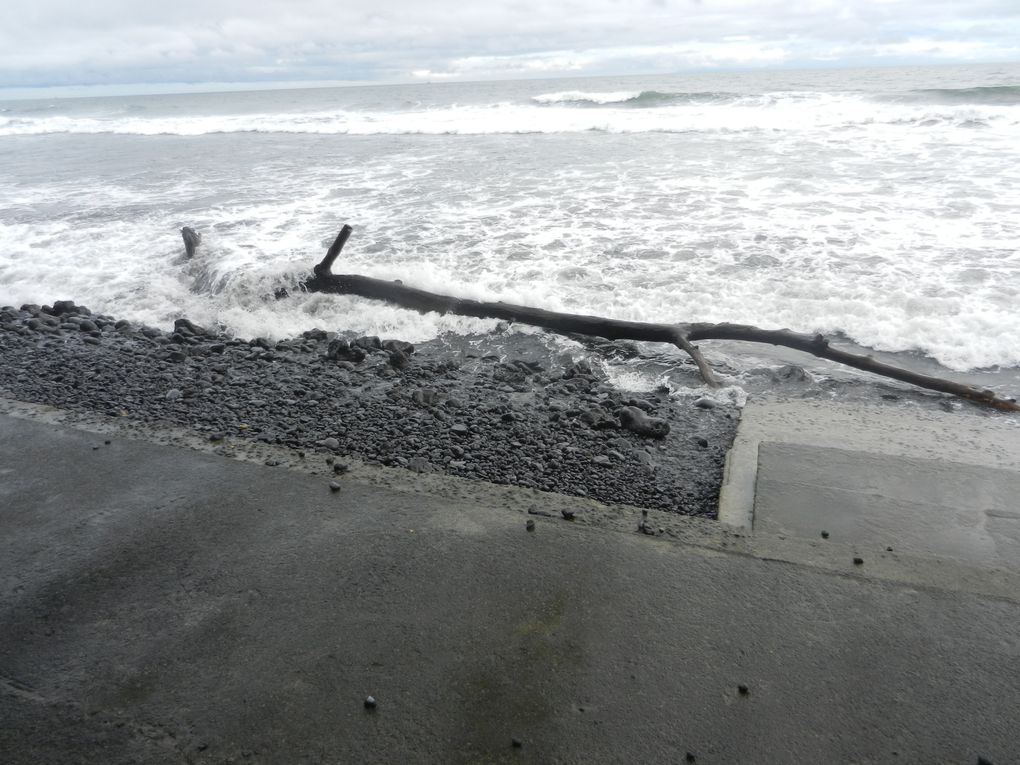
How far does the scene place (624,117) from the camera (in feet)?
104

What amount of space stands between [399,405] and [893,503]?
336cm

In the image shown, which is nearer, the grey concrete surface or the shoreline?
the grey concrete surface

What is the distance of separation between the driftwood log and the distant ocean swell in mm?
20934

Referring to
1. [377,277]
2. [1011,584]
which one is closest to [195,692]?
[1011,584]

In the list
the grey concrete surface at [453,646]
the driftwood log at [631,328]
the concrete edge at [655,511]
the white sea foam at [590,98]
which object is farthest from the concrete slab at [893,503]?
the white sea foam at [590,98]

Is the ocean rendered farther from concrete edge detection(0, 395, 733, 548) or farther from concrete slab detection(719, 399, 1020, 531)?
concrete edge detection(0, 395, 733, 548)

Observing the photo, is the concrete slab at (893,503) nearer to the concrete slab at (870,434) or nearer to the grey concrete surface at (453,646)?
the concrete slab at (870,434)

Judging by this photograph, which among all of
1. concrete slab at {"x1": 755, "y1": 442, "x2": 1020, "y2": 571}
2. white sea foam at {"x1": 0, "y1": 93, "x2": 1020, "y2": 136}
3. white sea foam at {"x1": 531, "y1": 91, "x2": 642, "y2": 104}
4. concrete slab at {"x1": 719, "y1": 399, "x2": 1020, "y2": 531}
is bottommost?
concrete slab at {"x1": 719, "y1": 399, "x2": 1020, "y2": 531}

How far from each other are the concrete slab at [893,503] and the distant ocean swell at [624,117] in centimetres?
2276

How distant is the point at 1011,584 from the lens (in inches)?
118

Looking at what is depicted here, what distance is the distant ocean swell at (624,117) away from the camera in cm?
2558

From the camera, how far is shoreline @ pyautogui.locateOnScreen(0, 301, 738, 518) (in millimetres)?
4383

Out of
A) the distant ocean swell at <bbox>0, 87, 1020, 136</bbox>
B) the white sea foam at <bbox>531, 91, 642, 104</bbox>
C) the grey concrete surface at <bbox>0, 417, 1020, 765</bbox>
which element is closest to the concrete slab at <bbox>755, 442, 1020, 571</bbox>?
the grey concrete surface at <bbox>0, 417, 1020, 765</bbox>

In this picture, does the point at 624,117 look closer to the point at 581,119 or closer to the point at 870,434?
the point at 581,119
